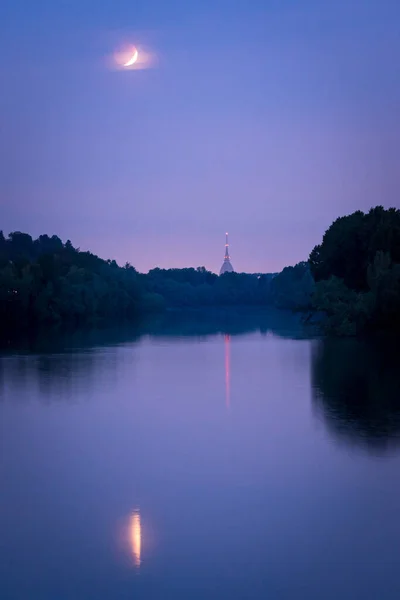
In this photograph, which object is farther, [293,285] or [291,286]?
[291,286]

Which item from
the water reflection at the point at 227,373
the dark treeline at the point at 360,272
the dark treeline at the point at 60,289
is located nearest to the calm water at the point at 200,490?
the water reflection at the point at 227,373

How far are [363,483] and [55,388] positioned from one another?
33.0 feet

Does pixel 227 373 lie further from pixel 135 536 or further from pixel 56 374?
pixel 135 536

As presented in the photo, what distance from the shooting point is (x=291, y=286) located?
94.1 m

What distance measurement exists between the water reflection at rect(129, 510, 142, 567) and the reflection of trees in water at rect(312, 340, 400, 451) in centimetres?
445

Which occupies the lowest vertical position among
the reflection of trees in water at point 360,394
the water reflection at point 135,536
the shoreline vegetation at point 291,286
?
the water reflection at point 135,536

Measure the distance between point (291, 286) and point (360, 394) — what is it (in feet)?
258

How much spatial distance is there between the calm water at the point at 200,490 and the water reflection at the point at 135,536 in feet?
0.06

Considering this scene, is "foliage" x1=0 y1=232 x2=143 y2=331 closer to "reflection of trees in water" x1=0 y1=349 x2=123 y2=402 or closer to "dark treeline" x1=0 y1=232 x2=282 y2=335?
"dark treeline" x1=0 y1=232 x2=282 y2=335

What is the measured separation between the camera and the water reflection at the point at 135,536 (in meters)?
6.59

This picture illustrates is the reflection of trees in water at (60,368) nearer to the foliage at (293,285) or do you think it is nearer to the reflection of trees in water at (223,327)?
the reflection of trees in water at (223,327)

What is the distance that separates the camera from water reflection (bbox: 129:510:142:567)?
21.6 ft

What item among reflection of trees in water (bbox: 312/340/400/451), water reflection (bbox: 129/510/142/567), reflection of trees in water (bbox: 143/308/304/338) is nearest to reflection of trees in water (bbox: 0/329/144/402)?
reflection of trees in water (bbox: 312/340/400/451)

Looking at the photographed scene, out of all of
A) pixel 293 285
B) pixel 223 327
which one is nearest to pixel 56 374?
pixel 223 327
